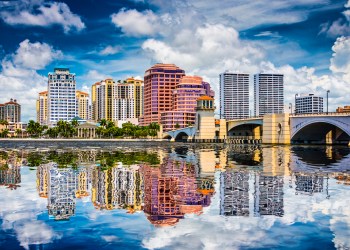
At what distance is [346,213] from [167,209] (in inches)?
342

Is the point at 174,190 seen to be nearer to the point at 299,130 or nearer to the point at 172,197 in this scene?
the point at 172,197

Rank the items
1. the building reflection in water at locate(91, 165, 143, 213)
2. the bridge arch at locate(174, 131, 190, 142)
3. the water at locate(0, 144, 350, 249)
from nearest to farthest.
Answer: the water at locate(0, 144, 350, 249) < the building reflection in water at locate(91, 165, 143, 213) < the bridge arch at locate(174, 131, 190, 142)

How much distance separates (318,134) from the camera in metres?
126

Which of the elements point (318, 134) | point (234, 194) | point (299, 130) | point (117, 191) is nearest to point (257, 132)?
→ point (318, 134)

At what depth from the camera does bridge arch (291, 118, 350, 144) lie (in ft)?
380

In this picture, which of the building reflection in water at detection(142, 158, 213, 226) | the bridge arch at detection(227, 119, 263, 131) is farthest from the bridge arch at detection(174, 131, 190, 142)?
the building reflection in water at detection(142, 158, 213, 226)

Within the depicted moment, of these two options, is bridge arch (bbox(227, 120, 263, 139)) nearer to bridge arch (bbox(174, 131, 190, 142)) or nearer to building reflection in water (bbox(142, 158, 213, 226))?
bridge arch (bbox(174, 131, 190, 142))

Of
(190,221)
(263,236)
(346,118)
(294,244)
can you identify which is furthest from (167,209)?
(346,118)

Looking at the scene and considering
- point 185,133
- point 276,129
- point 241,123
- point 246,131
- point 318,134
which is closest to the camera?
point 276,129

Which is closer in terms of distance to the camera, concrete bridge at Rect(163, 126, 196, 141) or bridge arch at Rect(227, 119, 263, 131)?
bridge arch at Rect(227, 119, 263, 131)

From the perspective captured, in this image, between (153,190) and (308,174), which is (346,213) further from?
(308,174)

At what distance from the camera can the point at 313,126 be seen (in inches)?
4601

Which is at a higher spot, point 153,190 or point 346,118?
point 346,118

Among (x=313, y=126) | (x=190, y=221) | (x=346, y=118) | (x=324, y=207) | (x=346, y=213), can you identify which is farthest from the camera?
(x=313, y=126)
